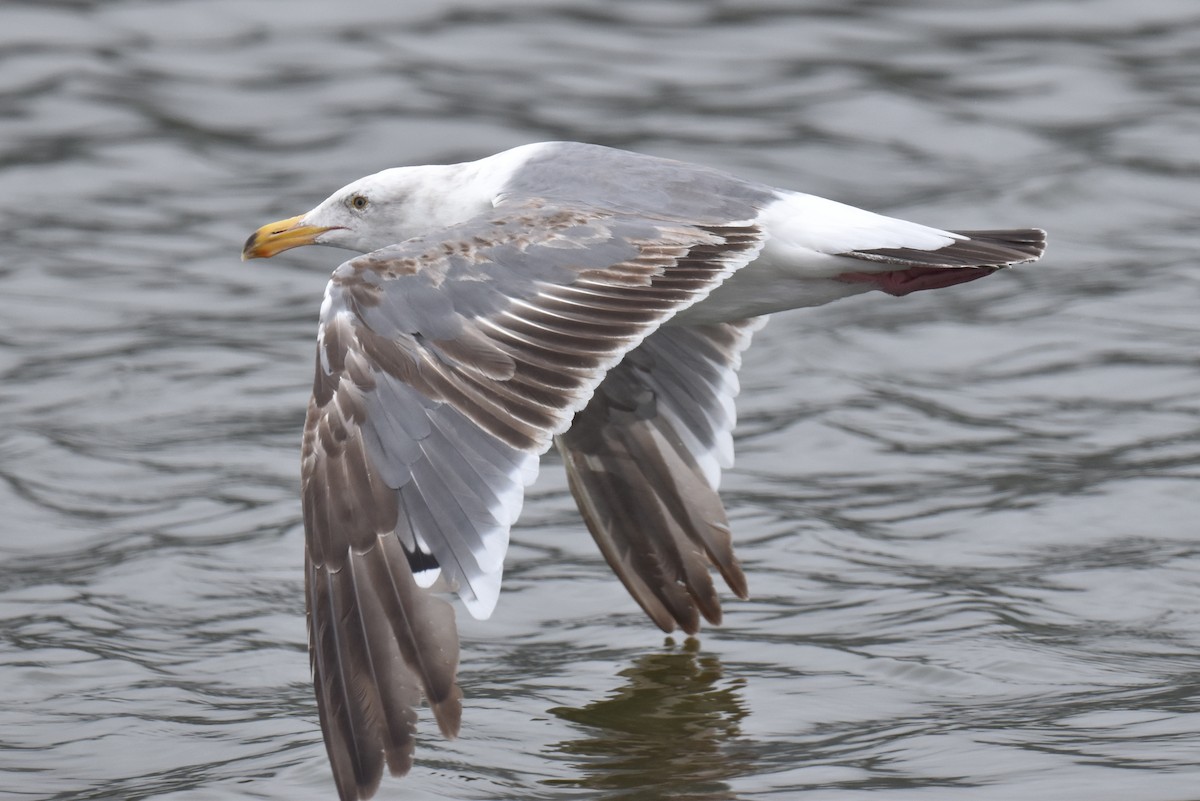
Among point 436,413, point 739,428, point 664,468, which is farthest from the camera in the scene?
point 739,428

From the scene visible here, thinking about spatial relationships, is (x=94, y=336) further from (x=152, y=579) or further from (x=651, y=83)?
(x=651, y=83)

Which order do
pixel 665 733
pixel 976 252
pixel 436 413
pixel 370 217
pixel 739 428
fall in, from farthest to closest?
pixel 739 428 < pixel 370 217 < pixel 976 252 < pixel 665 733 < pixel 436 413

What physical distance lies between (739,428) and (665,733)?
310 cm

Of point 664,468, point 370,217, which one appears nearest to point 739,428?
point 664,468

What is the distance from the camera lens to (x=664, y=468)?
284 inches

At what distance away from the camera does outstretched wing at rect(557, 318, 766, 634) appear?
707 centimetres

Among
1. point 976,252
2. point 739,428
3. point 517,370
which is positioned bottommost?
point 739,428

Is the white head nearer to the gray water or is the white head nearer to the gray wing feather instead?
the gray water

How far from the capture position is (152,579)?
7.64m

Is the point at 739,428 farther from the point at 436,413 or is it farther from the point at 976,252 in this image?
the point at 436,413

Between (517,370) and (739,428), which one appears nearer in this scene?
A: (517,370)

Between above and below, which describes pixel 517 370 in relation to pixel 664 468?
above

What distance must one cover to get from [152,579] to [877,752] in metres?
3.06

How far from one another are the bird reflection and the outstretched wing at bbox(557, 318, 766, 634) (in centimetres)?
25
